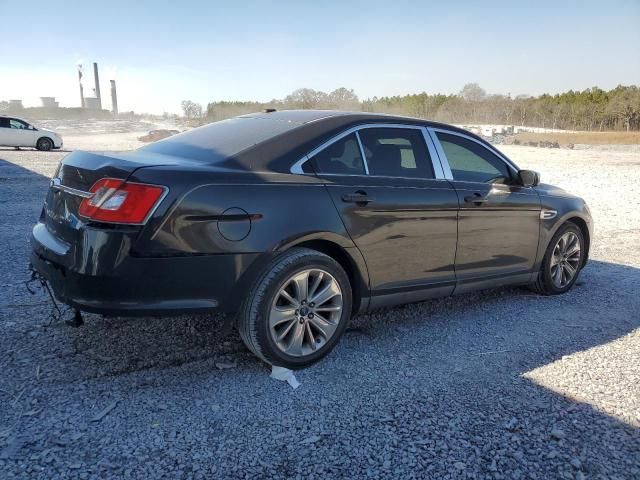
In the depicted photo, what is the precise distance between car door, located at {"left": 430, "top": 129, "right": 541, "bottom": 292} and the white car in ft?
83.5

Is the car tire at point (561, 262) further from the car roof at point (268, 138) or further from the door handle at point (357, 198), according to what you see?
the door handle at point (357, 198)

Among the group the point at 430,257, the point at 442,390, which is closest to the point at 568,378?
the point at 442,390

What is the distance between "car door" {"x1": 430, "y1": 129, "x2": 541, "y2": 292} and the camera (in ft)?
13.6

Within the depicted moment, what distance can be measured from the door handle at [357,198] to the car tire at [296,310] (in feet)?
1.34

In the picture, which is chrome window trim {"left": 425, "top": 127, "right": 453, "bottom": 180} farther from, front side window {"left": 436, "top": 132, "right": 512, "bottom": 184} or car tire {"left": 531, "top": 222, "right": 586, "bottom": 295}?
car tire {"left": 531, "top": 222, "right": 586, "bottom": 295}

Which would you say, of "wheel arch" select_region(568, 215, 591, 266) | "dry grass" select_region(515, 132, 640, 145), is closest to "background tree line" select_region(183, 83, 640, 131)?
"dry grass" select_region(515, 132, 640, 145)

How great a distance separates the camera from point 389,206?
3.61 m

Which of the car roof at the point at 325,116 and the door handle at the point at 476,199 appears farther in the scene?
the door handle at the point at 476,199

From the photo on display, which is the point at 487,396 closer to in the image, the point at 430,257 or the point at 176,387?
the point at 430,257

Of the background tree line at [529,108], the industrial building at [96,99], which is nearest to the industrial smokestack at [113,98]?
the industrial building at [96,99]

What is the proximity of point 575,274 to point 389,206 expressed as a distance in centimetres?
278

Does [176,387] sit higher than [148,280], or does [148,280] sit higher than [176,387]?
[148,280]

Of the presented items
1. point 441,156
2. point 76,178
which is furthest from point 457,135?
point 76,178

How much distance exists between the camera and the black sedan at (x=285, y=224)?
2797 mm
